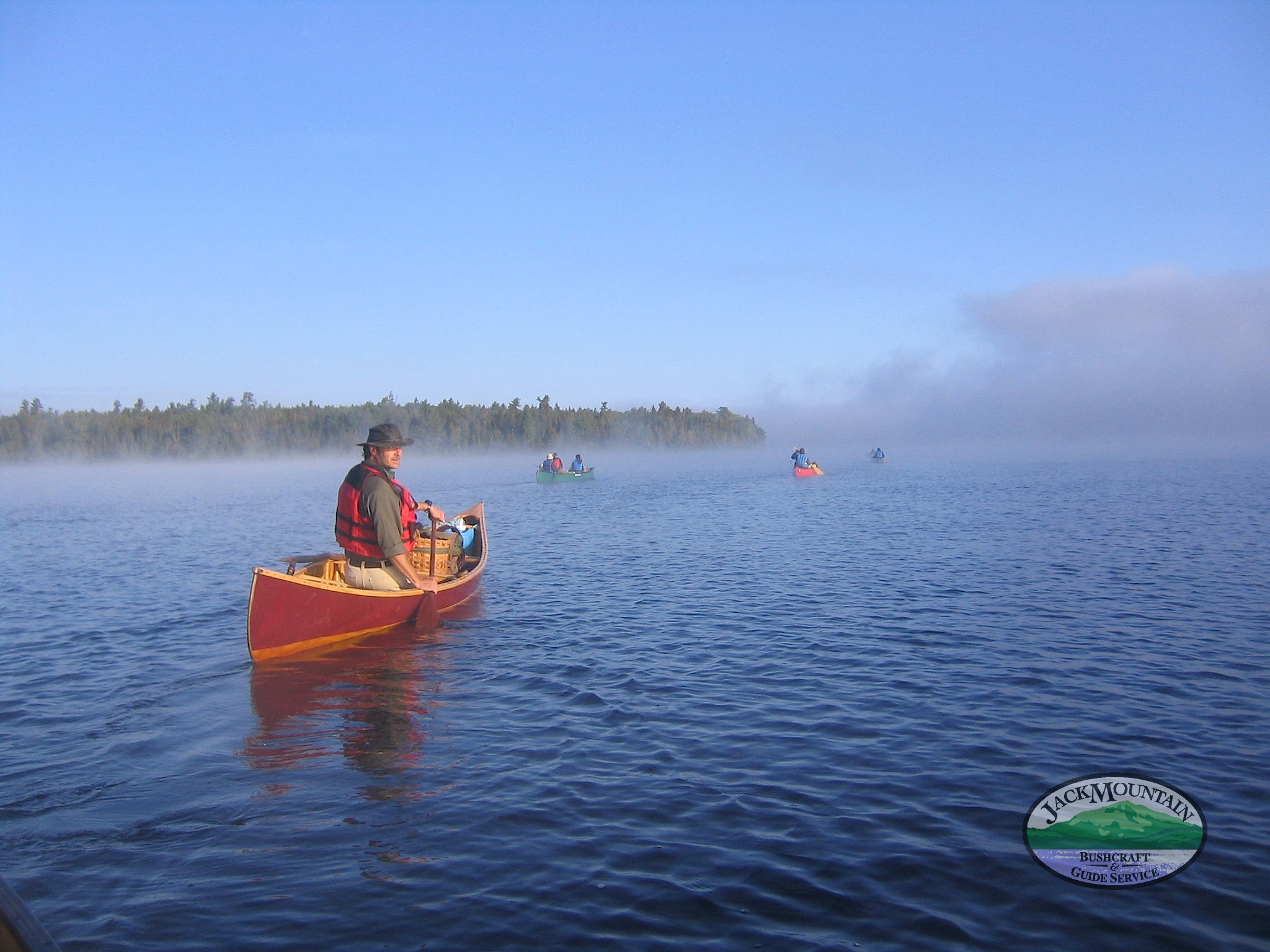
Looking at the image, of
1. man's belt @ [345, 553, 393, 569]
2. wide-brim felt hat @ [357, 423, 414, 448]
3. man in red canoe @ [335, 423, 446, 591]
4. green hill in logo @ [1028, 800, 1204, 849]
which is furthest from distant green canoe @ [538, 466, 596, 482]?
green hill in logo @ [1028, 800, 1204, 849]

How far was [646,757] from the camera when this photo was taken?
8281 millimetres

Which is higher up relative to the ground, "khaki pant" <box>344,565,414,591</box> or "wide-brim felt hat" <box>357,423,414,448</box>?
"wide-brim felt hat" <box>357,423,414,448</box>

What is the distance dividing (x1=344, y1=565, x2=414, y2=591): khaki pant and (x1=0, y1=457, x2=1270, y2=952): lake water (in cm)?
90

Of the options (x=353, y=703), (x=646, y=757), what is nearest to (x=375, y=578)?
(x=353, y=703)

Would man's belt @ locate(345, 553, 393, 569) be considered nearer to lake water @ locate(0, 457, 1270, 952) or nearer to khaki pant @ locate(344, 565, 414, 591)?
khaki pant @ locate(344, 565, 414, 591)

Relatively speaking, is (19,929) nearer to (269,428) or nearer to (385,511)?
(385,511)

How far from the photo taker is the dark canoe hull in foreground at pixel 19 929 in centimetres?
272

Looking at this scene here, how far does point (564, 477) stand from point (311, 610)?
→ 4567cm

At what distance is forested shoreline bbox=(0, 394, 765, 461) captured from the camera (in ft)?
447

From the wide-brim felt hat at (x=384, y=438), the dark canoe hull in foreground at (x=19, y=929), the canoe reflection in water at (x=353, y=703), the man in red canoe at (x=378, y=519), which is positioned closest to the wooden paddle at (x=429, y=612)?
the canoe reflection in water at (x=353, y=703)

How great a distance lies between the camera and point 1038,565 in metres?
19.7

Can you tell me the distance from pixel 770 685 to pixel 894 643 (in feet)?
9.97

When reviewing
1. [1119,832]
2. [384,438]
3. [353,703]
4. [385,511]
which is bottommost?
[353,703]

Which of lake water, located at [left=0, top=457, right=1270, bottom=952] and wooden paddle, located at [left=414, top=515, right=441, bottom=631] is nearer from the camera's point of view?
lake water, located at [left=0, top=457, right=1270, bottom=952]
